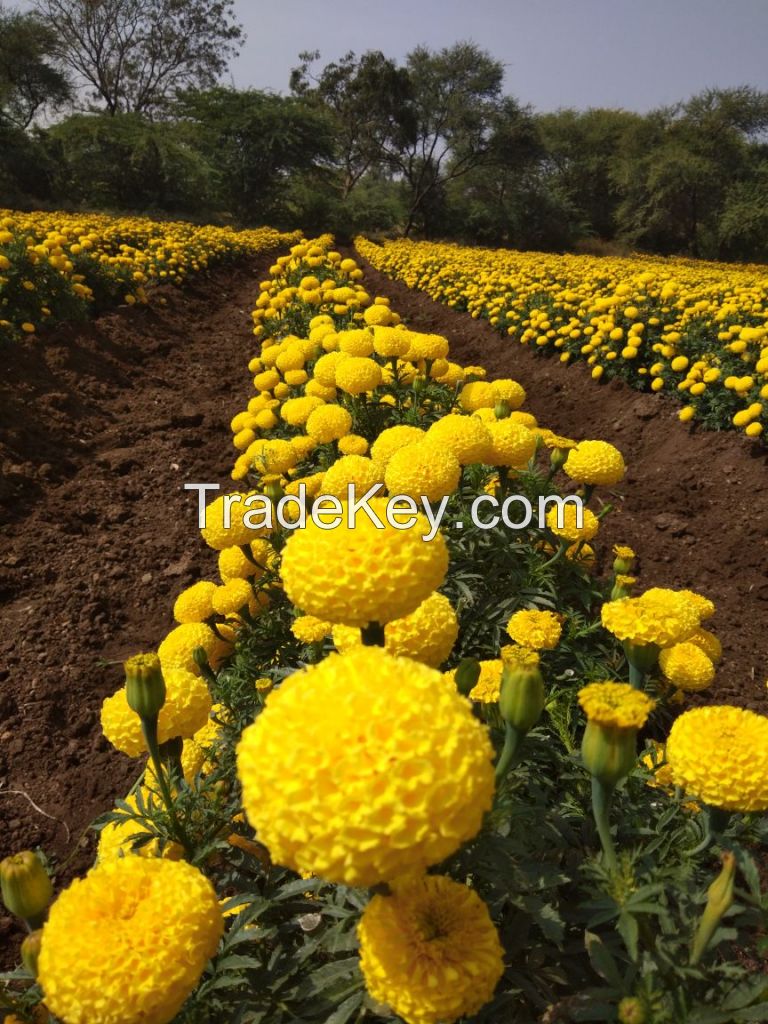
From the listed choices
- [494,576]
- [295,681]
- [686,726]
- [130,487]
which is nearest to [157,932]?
[295,681]

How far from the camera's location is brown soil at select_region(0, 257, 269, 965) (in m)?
2.57

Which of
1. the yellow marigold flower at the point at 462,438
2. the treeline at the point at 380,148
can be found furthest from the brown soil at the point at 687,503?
the treeline at the point at 380,148

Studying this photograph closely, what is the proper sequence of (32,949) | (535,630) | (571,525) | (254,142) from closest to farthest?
1. (32,949)
2. (535,630)
3. (571,525)
4. (254,142)

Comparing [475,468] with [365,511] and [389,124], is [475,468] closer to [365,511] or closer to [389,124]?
[365,511]

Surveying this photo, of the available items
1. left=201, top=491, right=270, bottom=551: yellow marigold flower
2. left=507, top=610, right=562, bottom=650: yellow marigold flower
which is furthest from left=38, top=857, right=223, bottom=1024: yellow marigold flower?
left=201, top=491, right=270, bottom=551: yellow marigold flower

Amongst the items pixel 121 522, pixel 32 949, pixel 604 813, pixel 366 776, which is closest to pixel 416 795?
pixel 366 776

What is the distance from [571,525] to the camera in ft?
7.32

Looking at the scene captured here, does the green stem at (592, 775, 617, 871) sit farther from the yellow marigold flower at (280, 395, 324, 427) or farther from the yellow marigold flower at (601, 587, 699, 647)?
the yellow marigold flower at (280, 395, 324, 427)

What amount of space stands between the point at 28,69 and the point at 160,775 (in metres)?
39.6

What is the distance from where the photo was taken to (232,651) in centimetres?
225

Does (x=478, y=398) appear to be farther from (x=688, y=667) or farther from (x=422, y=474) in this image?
(x=688, y=667)

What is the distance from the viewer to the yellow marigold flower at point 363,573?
2.96ft

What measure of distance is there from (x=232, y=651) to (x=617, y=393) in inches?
220

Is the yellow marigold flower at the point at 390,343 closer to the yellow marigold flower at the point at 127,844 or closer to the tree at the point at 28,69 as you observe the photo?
the yellow marigold flower at the point at 127,844
